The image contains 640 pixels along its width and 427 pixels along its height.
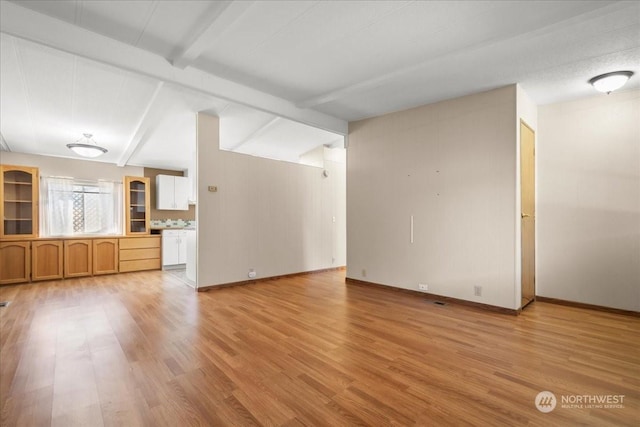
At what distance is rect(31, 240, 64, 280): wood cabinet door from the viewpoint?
18.4ft

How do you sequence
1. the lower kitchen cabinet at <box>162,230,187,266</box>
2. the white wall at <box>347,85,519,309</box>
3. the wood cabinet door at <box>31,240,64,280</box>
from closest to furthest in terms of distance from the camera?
the white wall at <box>347,85,519,309</box> < the wood cabinet door at <box>31,240,64,280</box> < the lower kitchen cabinet at <box>162,230,187,266</box>

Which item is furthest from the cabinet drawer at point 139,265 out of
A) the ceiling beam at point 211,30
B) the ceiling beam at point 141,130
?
the ceiling beam at point 211,30

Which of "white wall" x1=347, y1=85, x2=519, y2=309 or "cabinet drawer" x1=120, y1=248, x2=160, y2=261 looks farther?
"cabinet drawer" x1=120, y1=248, x2=160, y2=261

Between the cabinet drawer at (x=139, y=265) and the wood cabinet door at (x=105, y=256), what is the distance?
147mm

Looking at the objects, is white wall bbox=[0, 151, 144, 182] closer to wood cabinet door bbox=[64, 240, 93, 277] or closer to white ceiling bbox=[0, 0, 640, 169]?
wood cabinet door bbox=[64, 240, 93, 277]

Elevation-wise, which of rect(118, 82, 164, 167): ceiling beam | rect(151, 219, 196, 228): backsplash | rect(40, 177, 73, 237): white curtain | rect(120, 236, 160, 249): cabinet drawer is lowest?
rect(120, 236, 160, 249): cabinet drawer

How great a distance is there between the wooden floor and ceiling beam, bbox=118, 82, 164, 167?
2761 millimetres

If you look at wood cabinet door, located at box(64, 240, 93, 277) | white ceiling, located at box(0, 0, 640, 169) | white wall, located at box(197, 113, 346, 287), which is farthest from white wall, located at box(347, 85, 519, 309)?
wood cabinet door, located at box(64, 240, 93, 277)

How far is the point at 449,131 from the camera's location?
4.29 m

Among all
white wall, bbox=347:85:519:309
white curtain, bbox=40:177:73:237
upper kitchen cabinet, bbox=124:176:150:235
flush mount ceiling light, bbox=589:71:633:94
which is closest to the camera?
flush mount ceiling light, bbox=589:71:633:94

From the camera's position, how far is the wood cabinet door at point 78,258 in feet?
19.4

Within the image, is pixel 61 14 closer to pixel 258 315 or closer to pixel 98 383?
pixel 98 383

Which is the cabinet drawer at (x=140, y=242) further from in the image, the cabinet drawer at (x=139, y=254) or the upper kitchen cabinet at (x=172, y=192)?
the upper kitchen cabinet at (x=172, y=192)

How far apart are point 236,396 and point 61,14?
3.40 meters
